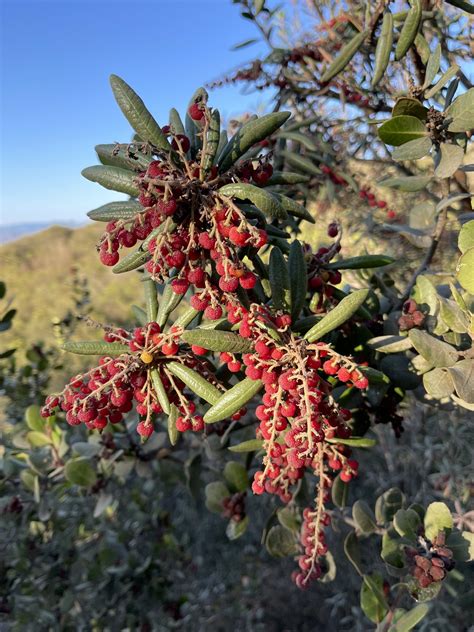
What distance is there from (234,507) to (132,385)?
40.7 inches

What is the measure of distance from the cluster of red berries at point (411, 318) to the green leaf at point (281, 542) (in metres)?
0.91

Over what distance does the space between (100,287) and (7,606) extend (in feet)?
31.3

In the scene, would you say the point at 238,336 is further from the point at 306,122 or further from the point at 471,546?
the point at 306,122

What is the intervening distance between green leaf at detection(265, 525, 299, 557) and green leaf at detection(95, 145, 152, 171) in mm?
1352

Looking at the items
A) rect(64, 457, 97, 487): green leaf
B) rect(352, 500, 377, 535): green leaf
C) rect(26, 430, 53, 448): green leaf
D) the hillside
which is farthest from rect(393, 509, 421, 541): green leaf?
the hillside

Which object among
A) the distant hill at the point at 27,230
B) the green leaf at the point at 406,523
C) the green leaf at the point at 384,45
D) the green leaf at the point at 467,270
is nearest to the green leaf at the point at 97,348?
the green leaf at the point at 467,270

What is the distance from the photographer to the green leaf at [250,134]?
103 cm

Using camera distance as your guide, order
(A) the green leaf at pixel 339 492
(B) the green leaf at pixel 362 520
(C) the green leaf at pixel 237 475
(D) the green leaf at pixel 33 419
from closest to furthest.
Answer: (B) the green leaf at pixel 362 520 → (A) the green leaf at pixel 339 492 → (C) the green leaf at pixel 237 475 → (D) the green leaf at pixel 33 419

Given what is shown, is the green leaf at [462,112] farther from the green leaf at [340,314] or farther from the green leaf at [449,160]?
the green leaf at [340,314]

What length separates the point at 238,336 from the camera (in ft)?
3.36

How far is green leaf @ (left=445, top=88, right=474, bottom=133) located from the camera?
112 cm

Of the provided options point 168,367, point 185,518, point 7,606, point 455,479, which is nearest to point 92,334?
point 185,518

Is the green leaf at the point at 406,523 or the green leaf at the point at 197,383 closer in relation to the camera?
the green leaf at the point at 197,383

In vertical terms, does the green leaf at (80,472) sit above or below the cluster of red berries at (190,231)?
below
